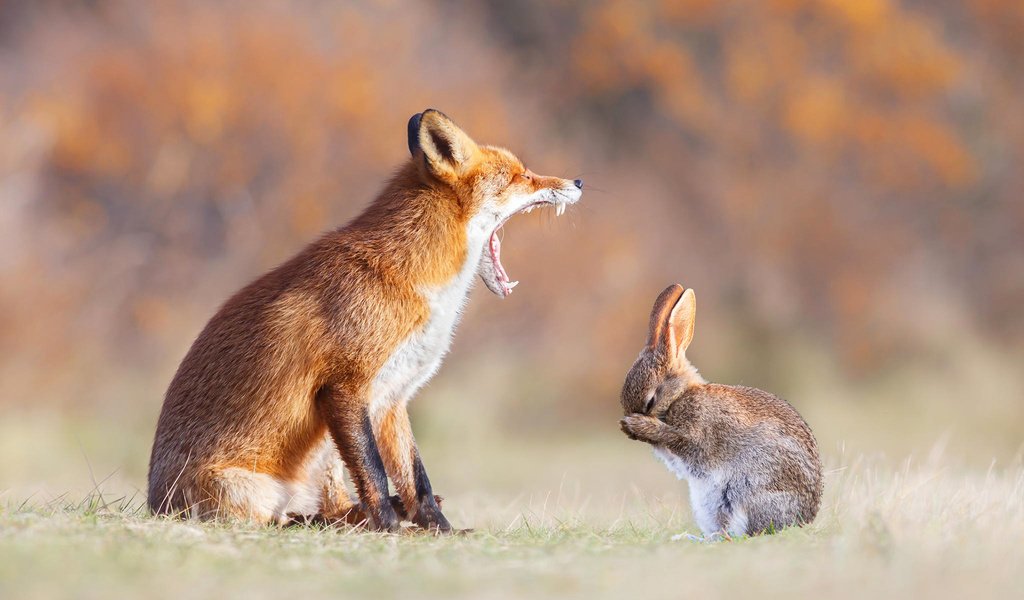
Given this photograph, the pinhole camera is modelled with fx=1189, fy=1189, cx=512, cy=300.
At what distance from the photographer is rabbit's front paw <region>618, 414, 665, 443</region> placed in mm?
6680

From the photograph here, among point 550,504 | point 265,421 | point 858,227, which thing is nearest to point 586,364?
point 858,227

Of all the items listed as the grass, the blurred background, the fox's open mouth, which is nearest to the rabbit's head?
the grass

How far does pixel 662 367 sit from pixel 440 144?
187 centimetres

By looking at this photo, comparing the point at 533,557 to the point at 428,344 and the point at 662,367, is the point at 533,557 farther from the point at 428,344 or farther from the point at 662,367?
the point at 662,367

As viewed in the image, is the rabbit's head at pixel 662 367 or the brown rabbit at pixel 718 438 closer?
the brown rabbit at pixel 718 438

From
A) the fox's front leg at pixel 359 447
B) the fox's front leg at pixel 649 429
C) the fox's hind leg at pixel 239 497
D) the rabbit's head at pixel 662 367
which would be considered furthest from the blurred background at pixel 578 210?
the fox's front leg at pixel 359 447

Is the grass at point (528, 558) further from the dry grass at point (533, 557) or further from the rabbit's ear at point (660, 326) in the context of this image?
the rabbit's ear at point (660, 326)

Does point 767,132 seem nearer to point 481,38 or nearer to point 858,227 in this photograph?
point 858,227

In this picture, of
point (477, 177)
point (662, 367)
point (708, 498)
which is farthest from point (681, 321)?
point (477, 177)

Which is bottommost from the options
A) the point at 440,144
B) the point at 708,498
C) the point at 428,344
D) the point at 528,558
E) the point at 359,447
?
the point at 528,558

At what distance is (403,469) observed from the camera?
7.10 m

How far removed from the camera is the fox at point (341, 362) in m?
6.48

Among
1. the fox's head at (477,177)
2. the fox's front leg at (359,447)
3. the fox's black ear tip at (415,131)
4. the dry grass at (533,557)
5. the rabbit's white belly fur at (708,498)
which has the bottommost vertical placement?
the dry grass at (533,557)

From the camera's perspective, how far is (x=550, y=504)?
8938 millimetres
